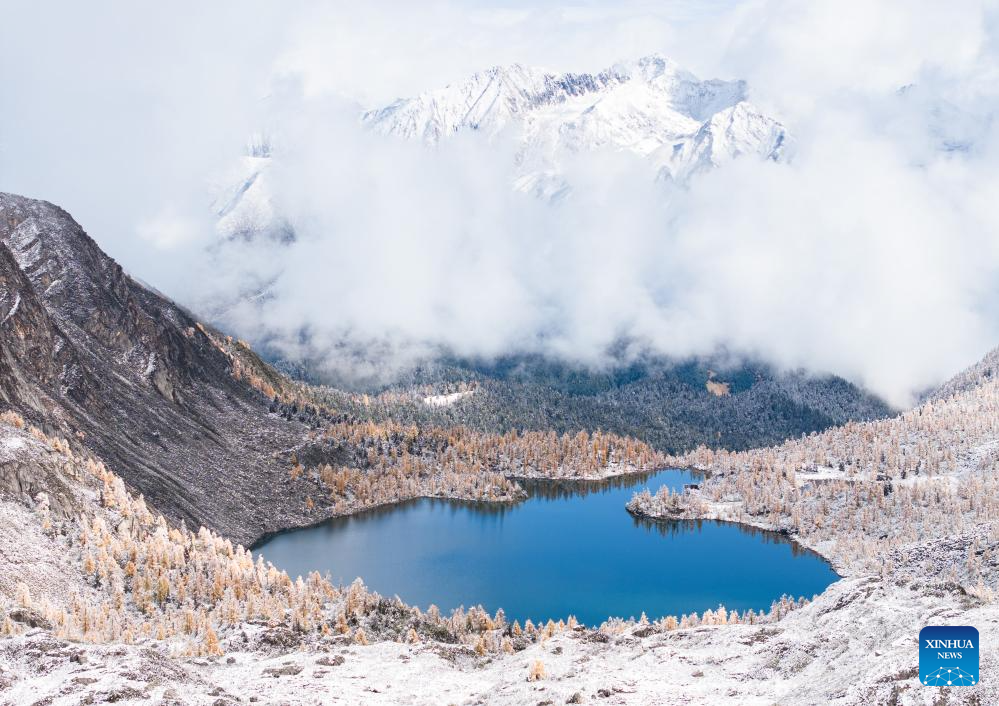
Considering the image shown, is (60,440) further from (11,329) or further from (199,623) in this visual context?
(199,623)

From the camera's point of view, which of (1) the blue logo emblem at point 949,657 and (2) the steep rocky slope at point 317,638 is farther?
(2) the steep rocky slope at point 317,638

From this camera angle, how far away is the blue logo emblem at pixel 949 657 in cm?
5231

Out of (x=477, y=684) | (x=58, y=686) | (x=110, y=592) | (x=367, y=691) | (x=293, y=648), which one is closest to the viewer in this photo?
(x=58, y=686)

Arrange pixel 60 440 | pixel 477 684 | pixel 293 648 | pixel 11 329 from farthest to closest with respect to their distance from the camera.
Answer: pixel 11 329 < pixel 60 440 < pixel 293 648 < pixel 477 684

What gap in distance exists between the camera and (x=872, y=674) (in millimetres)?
57562

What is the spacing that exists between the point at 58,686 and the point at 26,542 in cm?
6099

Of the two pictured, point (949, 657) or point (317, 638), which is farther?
point (317, 638)

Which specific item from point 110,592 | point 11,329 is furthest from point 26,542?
point 11,329

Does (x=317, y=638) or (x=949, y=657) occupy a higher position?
(x=317, y=638)

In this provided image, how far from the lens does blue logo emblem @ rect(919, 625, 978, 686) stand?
5231cm

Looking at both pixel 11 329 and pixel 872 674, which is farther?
pixel 11 329

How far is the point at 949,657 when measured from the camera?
54469mm

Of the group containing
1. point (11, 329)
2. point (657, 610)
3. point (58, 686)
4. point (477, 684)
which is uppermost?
point (11, 329)

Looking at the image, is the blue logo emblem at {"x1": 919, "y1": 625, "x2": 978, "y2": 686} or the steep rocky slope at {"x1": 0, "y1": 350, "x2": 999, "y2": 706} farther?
the steep rocky slope at {"x1": 0, "y1": 350, "x2": 999, "y2": 706}
